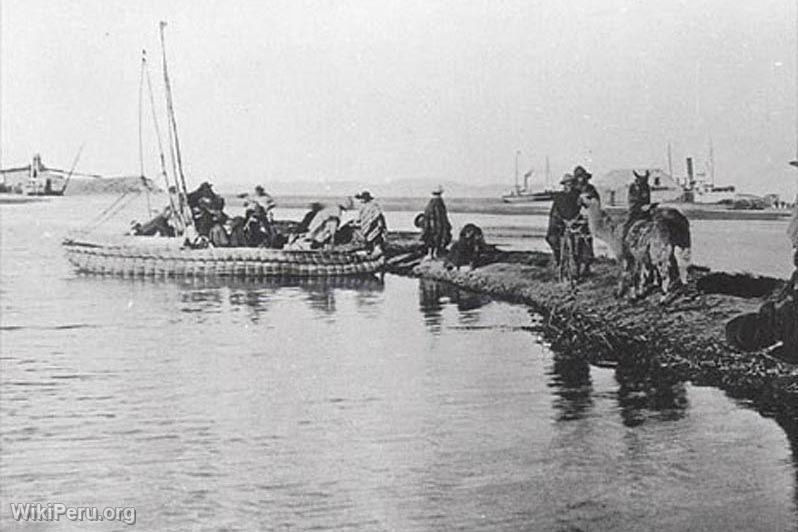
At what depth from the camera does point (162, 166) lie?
28328 mm

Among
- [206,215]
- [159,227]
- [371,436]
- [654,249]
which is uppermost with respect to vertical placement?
[206,215]

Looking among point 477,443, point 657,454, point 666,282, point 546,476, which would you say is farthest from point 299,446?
point 666,282

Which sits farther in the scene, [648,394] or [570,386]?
[570,386]

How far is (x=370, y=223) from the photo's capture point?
2738cm

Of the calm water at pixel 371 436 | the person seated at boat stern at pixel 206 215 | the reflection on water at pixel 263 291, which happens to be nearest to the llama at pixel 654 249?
the calm water at pixel 371 436

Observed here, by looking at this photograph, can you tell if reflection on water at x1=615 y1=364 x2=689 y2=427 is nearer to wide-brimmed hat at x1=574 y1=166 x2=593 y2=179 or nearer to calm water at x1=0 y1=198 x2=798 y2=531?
calm water at x1=0 y1=198 x2=798 y2=531

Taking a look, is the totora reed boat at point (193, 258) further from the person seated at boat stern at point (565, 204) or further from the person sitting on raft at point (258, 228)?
the person seated at boat stern at point (565, 204)

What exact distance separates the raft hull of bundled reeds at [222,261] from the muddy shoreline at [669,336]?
6073 millimetres

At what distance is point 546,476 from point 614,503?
82cm

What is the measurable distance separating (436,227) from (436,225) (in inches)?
4.7

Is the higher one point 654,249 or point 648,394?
point 654,249

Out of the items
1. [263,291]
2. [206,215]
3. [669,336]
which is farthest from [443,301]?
[669,336]

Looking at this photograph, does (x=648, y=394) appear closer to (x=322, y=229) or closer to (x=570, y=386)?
(x=570, y=386)

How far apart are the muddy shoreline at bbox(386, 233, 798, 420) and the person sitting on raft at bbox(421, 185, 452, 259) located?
6.13 meters
